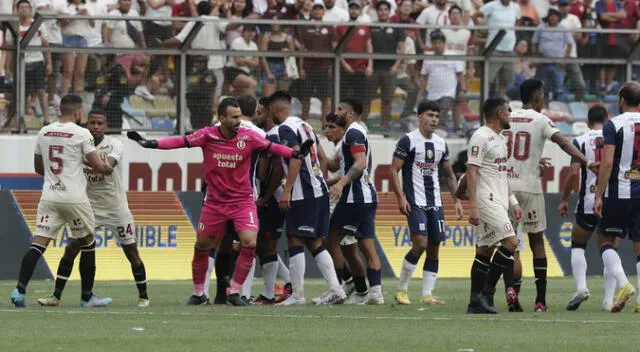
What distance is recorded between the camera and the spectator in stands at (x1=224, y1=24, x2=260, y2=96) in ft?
77.7

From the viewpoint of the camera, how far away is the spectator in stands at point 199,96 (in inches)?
930

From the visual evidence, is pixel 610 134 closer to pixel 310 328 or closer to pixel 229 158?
pixel 229 158

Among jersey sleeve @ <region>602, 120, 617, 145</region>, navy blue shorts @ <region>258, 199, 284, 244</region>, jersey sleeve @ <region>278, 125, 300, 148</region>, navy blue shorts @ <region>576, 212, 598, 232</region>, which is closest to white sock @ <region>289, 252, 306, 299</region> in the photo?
navy blue shorts @ <region>258, 199, 284, 244</region>

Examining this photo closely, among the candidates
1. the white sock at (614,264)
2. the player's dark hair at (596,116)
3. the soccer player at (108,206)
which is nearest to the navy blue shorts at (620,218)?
the white sock at (614,264)

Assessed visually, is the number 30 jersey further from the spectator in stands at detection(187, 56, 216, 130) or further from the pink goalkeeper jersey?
the spectator in stands at detection(187, 56, 216, 130)

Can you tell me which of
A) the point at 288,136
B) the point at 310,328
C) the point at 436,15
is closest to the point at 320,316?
the point at 310,328

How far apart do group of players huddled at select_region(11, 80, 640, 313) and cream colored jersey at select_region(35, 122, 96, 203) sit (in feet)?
0.04

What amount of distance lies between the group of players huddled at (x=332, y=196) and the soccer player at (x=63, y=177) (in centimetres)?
1

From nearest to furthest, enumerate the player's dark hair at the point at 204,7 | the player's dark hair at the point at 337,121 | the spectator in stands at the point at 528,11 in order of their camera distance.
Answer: the player's dark hair at the point at 337,121
the player's dark hair at the point at 204,7
the spectator in stands at the point at 528,11

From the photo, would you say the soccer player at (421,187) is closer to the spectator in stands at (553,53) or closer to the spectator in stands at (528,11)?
the spectator in stands at (553,53)

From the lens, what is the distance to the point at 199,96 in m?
23.6

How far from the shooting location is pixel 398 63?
24.8 m

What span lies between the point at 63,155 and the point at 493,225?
434 cm

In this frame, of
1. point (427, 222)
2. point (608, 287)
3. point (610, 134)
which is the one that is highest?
→ point (610, 134)
